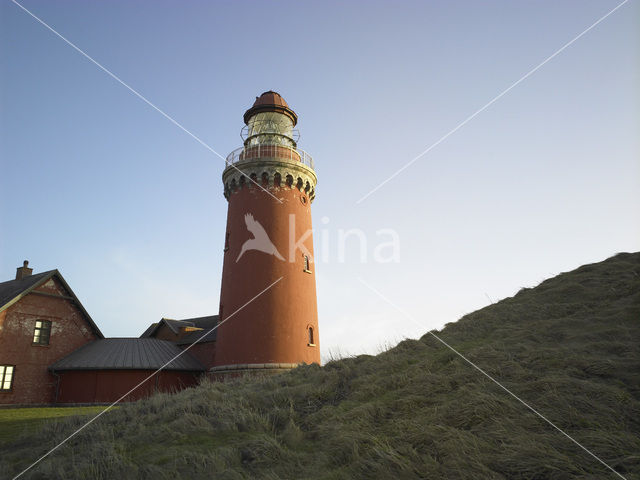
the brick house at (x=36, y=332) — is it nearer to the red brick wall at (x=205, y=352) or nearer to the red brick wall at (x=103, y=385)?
the red brick wall at (x=103, y=385)

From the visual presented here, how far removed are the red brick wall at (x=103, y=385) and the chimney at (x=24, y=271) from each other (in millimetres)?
8502

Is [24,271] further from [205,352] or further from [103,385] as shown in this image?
[205,352]

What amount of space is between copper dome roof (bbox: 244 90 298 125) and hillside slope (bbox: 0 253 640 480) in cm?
1755

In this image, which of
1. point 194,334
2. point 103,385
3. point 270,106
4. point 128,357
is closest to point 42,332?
point 103,385

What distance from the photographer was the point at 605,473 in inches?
190

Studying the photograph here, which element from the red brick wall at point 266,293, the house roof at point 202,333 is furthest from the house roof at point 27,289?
the red brick wall at point 266,293

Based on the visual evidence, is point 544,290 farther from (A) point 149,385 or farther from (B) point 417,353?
(A) point 149,385

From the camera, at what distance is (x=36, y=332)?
78.7 feet

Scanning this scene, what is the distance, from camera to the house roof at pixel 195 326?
27078 millimetres

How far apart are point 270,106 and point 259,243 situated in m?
8.73

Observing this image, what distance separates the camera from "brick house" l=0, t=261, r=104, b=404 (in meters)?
22.5

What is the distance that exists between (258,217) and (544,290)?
1408cm

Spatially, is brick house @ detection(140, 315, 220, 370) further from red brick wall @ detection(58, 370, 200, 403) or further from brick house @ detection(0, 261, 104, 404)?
brick house @ detection(0, 261, 104, 404)

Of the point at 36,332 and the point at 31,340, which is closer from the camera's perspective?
the point at 31,340
